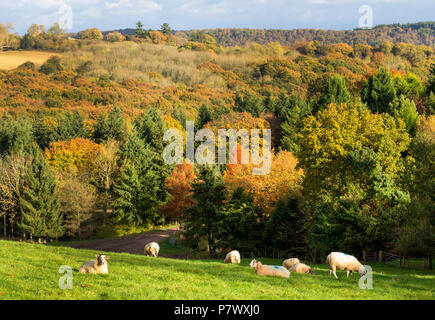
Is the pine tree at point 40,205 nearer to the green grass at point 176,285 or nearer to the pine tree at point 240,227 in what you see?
the pine tree at point 240,227

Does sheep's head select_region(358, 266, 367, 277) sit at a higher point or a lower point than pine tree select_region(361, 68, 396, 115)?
lower

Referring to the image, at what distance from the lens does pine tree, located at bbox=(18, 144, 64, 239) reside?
209 feet

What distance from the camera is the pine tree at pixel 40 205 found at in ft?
209

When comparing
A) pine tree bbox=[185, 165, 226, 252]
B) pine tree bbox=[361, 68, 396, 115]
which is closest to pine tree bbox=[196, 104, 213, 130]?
pine tree bbox=[361, 68, 396, 115]

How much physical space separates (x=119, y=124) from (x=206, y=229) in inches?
2058

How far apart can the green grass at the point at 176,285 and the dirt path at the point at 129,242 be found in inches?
1311

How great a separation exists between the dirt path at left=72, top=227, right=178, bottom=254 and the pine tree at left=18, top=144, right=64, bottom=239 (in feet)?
24.7

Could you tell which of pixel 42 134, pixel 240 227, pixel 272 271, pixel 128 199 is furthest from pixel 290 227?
pixel 42 134

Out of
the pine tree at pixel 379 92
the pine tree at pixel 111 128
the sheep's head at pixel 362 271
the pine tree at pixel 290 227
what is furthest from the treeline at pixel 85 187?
the sheep's head at pixel 362 271

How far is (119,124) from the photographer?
313ft

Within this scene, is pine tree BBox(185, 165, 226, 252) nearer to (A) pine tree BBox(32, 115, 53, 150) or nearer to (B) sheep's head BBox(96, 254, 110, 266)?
(B) sheep's head BBox(96, 254, 110, 266)

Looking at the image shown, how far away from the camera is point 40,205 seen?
2542 inches
